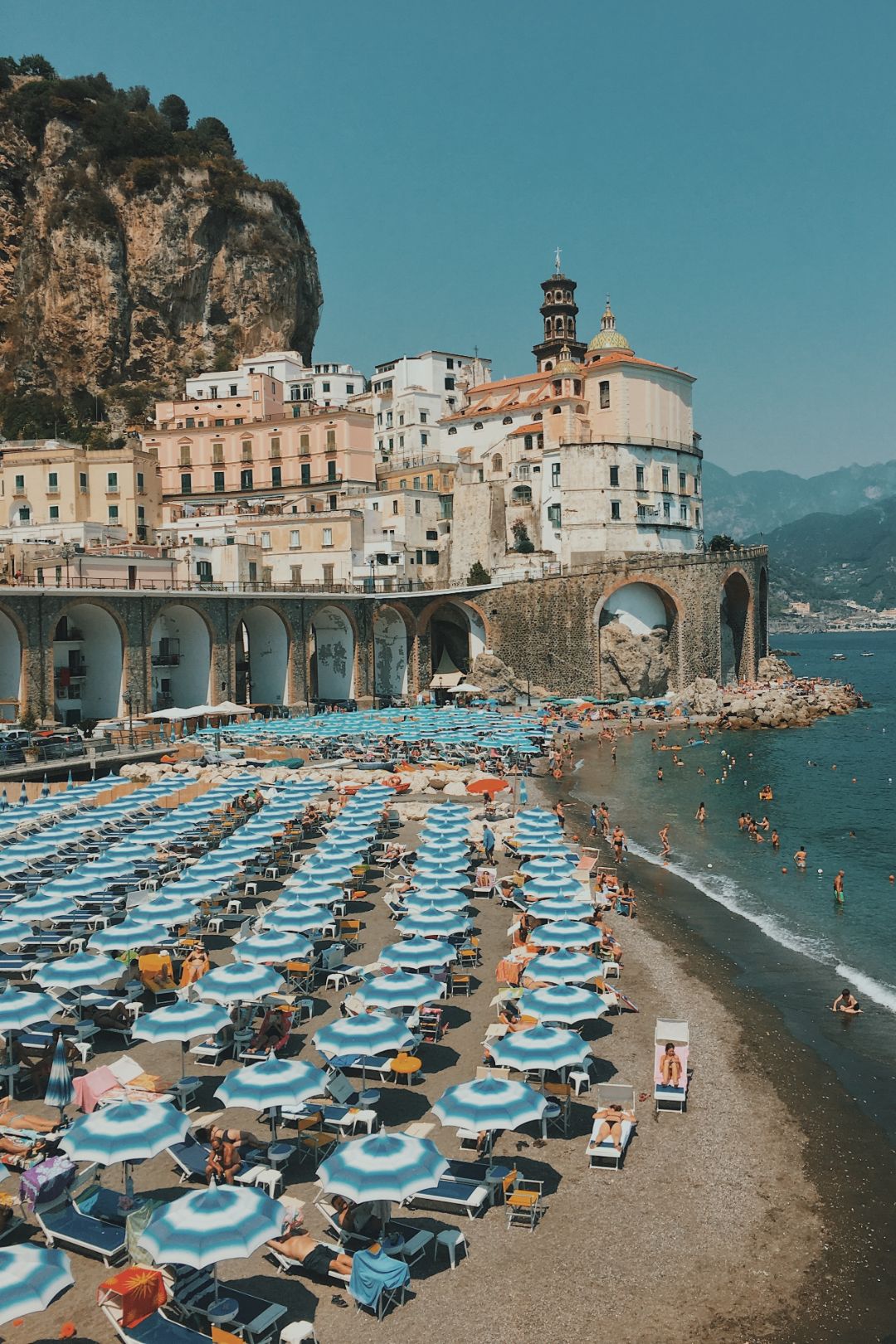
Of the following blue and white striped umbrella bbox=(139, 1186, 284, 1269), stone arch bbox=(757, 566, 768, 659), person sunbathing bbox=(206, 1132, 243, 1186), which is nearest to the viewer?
blue and white striped umbrella bbox=(139, 1186, 284, 1269)

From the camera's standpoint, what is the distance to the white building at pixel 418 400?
97125 millimetres

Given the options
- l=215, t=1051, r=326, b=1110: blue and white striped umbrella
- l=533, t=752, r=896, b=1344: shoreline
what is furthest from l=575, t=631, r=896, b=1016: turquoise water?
l=215, t=1051, r=326, b=1110: blue and white striped umbrella

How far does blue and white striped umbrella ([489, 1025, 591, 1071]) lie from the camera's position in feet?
52.3

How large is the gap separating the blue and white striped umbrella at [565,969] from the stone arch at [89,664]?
139ft

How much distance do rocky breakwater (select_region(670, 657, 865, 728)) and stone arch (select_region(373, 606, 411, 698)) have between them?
65.6ft

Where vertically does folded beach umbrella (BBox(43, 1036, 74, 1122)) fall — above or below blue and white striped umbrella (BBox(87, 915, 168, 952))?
below

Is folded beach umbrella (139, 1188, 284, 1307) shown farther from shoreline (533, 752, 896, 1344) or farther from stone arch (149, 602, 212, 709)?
stone arch (149, 602, 212, 709)

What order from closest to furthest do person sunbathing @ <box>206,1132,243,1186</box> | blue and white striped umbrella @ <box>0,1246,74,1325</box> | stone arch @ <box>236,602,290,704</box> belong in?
blue and white striped umbrella @ <box>0,1246,74,1325</box> → person sunbathing @ <box>206,1132,243,1186</box> → stone arch @ <box>236,602,290,704</box>

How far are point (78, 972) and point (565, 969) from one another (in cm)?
920

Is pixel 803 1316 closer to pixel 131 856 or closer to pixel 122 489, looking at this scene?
pixel 131 856

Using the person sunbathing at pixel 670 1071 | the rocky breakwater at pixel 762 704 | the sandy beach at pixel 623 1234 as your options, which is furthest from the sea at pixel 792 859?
the person sunbathing at pixel 670 1071

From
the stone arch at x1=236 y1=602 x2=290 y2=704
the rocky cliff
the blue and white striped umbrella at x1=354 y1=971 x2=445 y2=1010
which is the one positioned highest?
the rocky cliff

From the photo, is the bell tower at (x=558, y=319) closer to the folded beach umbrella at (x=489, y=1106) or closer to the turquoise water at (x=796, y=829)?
the turquoise water at (x=796, y=829)

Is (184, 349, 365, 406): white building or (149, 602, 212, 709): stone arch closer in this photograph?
(149, 602, 212, 709): stone arch
